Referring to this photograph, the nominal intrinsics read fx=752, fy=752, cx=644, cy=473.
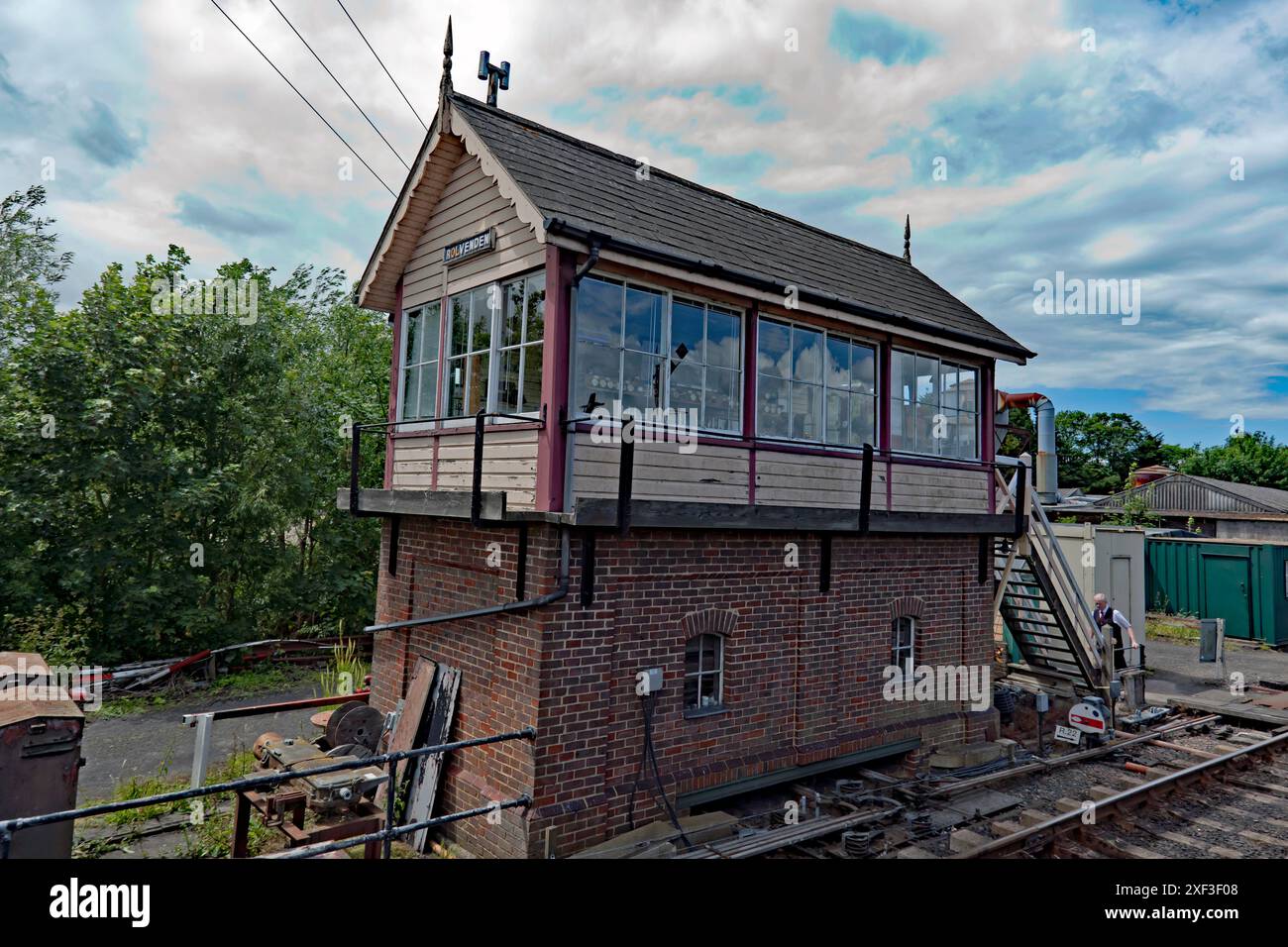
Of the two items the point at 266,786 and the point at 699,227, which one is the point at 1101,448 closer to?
the point at 699,227

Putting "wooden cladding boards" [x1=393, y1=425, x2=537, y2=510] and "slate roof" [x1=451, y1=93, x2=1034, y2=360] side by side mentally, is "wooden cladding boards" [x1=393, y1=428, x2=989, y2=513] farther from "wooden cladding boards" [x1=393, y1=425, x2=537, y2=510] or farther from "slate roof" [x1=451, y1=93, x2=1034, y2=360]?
"slate roof" [x1=451, y1=93, x2=1034, y2=360]

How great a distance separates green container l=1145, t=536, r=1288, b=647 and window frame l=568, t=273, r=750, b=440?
766 inches

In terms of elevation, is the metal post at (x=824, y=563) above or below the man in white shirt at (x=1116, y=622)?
above

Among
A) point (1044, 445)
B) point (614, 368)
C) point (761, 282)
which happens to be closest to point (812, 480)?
point (761, 282)

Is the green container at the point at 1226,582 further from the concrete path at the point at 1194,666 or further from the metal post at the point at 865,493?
the metal post at the point at 865,493

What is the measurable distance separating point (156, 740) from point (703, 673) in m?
8.63

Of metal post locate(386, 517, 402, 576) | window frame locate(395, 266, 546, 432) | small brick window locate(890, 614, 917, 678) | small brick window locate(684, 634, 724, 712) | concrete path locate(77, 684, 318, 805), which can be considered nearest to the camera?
window frame locate(395, 266, 546, 432)

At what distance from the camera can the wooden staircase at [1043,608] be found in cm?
1205

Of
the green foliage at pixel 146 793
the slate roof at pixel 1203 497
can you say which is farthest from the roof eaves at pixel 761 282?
the slate roof at pixel 1203 497

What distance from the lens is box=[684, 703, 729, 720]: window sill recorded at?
8312 millimetres

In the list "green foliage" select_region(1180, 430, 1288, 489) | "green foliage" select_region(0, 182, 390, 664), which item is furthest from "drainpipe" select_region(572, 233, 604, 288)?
"green foliage" select_region(1180, 430, 1288, 489)

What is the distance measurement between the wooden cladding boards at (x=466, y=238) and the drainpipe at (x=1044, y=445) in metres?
14.1

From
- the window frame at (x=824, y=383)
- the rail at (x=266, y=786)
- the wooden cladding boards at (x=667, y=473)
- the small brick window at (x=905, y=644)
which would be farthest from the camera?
the small brick window at (x=905, y=644)

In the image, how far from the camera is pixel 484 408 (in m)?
8.70
